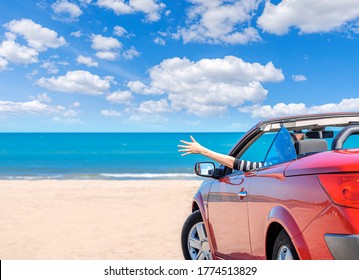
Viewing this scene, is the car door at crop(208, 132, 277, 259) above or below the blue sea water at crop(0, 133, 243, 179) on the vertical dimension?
below

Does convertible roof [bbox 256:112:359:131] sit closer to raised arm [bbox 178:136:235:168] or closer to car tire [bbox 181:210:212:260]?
raised arm [bbox 178:136:235:168]

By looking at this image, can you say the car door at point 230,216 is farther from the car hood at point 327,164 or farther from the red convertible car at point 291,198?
the car hood at point 327,164

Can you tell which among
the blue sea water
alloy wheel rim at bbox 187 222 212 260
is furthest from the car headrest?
the blue sea water

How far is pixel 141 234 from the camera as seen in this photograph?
10141 millimetres

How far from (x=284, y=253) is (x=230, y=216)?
1155 mm

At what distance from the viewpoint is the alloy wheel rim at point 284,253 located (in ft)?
10.4

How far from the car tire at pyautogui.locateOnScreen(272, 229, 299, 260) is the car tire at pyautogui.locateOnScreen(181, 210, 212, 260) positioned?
228 cm

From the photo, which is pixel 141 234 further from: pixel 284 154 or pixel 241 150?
pixel 284 154

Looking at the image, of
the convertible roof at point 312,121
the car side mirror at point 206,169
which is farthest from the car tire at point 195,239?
the convertible roof at point 312,121

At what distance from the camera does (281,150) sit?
148 inches

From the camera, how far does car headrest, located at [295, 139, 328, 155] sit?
3699mm
